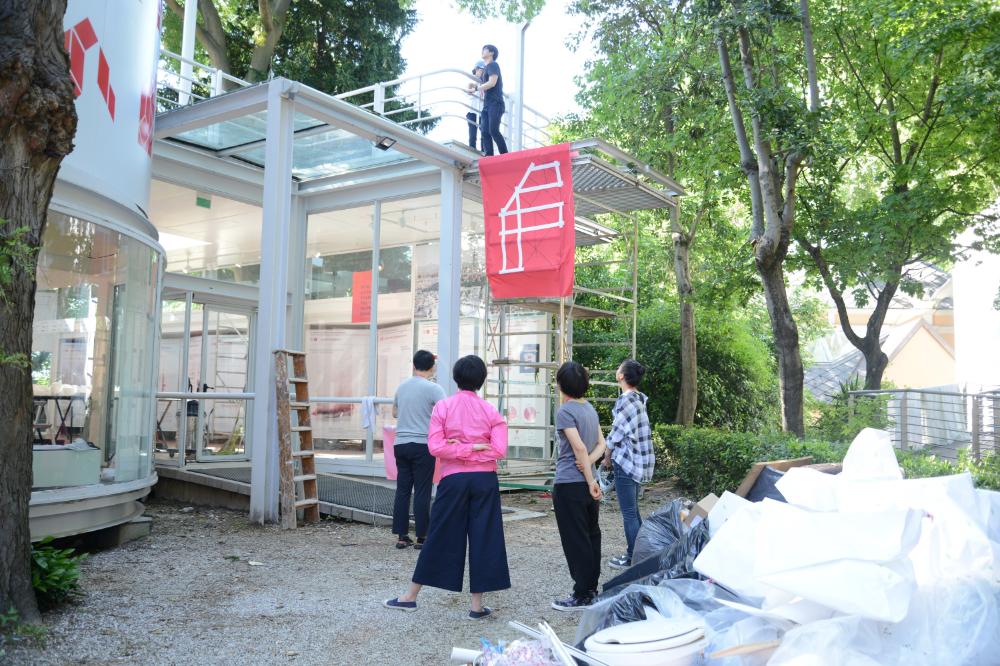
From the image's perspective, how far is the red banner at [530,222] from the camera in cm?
948

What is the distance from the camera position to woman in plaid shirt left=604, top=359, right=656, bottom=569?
641 centimetres

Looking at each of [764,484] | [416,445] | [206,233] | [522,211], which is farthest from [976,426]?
[206,233]

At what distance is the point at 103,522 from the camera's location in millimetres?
6645

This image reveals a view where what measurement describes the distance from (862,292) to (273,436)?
11.3 meters

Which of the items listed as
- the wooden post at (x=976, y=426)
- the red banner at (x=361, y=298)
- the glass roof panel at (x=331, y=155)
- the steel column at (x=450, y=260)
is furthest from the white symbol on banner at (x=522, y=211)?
the wooden post at (x=976, y=426)

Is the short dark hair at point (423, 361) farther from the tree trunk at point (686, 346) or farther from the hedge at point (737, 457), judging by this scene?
the tree trunk at point (686, 346)

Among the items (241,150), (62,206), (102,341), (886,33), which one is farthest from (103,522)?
(886,33)

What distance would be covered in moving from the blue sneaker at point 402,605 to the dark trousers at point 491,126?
266 inches

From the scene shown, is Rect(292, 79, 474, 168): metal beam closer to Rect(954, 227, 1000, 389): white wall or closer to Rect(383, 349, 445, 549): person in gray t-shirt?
Rect(383, 349, 445, 549): person in gray t-shirt

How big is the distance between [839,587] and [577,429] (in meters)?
2.45

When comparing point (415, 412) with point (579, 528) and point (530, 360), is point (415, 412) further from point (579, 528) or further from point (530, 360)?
point (530, 360)

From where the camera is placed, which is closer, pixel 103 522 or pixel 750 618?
pixel 750 618

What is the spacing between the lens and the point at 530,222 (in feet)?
32.0

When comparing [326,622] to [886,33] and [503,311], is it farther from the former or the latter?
[886,33]
